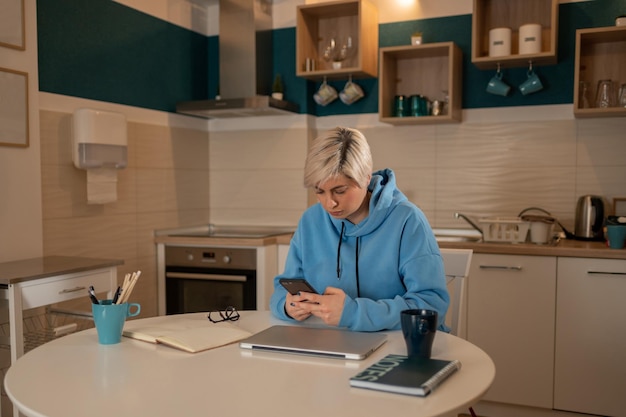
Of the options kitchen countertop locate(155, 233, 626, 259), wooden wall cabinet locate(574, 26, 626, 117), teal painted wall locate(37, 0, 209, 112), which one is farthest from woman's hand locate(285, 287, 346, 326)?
wooden wall cabinet locate(574, 26, 626, 117)

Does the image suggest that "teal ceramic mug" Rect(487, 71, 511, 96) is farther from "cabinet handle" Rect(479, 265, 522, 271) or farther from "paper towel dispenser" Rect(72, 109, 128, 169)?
"paper towel dispenser" Rect(72, 109, 128, 169)

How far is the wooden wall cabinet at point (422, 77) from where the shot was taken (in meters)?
3.53

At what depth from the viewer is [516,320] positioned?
3105 millimetres

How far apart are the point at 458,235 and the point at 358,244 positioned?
204 cm

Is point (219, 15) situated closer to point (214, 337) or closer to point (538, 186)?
point (538, 186)

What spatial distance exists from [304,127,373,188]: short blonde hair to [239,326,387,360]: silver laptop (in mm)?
428

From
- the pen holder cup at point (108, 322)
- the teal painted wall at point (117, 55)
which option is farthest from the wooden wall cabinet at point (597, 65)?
the pen holder cup at point (108, 322)

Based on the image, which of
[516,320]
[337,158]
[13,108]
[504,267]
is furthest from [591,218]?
[13,108]

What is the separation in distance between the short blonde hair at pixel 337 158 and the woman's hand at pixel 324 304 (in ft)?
1.07

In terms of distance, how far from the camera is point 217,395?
1115 mm

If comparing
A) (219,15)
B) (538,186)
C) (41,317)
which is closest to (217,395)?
(41,317)

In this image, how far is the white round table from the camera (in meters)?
1.05

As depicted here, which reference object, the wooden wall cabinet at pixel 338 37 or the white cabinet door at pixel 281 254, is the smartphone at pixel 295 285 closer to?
the white cabinet door at pixel 281 254

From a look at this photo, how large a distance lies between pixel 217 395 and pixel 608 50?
3089 mm
